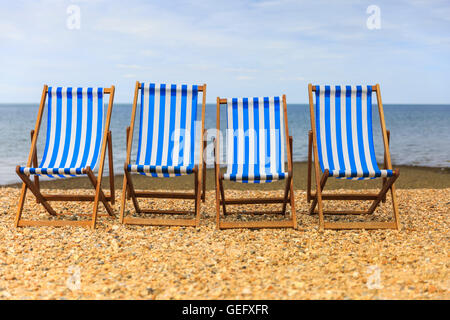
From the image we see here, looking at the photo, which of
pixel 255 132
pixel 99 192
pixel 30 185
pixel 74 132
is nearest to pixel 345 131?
pixel 255 132

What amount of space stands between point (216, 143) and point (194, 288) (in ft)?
5.26

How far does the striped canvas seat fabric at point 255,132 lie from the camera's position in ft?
12.8

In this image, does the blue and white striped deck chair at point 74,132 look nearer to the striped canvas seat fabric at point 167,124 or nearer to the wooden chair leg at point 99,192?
the wooden chair leg at point 99,192

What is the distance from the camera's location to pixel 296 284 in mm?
2455

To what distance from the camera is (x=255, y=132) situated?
13.0 feet

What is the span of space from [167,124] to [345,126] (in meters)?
1.60

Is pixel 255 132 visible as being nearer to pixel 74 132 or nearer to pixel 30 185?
pixel 74 132

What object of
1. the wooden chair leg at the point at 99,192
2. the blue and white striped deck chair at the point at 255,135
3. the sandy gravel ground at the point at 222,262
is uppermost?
the blue and white striped deck chair at the point at 255,135

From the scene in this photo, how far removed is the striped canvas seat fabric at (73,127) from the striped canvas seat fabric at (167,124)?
1.29 feet

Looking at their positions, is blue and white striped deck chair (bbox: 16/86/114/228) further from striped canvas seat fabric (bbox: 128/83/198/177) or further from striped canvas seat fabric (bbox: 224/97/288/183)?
striped canvas seat fabric (bbox: 224/97/288/183)

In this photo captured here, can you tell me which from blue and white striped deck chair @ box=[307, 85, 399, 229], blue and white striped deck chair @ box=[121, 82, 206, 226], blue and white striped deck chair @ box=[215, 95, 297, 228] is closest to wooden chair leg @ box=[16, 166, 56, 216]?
blue and white striped deck chair @ box=[121, 82, 206, 226]

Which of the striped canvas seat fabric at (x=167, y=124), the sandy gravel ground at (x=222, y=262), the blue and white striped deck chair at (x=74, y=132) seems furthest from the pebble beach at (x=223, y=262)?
the striped canvas seat fabric at (x=167, y=124)
